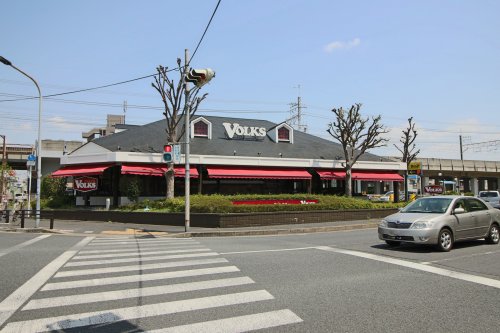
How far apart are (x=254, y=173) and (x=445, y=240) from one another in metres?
18.2

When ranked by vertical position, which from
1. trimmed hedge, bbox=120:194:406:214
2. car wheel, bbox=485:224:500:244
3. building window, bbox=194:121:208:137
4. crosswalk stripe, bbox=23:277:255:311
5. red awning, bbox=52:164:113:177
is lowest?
crosswalk stripe, bbox=23:277:255:311

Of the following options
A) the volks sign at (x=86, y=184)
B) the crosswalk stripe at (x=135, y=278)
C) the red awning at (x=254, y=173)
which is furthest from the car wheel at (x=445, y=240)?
the volks sign at (x=86, y=184)

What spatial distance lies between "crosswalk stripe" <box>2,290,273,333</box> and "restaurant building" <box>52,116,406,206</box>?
63.1 feet

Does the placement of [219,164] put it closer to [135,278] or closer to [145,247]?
[145,247]

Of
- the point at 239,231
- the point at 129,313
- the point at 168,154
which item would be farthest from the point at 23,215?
the point at 129,313

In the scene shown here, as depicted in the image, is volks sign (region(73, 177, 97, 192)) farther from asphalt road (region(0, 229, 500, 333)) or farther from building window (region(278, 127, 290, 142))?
building window (region(278, 127, 290, 142))

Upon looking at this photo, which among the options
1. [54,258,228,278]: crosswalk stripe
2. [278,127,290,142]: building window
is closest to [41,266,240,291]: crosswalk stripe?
[54,258,228,278]: crosswalk stripe

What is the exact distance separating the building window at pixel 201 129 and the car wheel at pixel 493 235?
22.9m

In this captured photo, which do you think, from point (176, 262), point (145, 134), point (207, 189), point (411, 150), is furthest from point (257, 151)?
point (176, 262)

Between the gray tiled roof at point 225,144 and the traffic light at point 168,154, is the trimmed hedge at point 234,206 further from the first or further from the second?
the gray tiled roof at point 225,144

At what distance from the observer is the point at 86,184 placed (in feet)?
81.1

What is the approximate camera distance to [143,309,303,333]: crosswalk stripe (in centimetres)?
485

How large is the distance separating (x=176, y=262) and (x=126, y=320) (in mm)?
4331

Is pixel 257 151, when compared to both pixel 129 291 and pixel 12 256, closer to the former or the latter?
pixel 12 256
